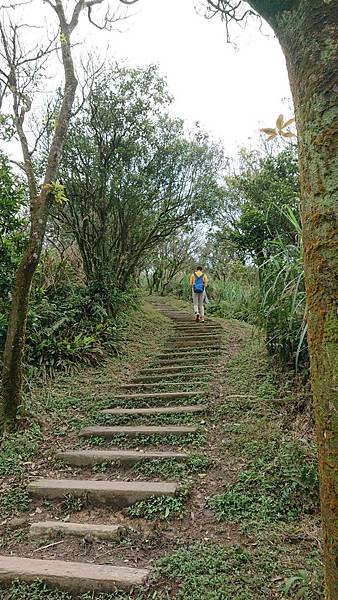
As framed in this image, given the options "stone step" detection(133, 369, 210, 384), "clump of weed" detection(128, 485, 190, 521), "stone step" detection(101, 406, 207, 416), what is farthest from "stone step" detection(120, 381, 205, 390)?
"clump of weed" detection(128, 485, 190, 521)

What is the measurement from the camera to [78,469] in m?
3.91

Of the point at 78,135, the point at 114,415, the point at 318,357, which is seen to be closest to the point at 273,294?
the point at 114,415

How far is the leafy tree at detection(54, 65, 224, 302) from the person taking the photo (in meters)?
8.92

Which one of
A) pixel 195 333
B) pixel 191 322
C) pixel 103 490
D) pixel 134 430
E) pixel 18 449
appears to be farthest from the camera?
pixel 191 322

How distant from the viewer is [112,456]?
387 centimetres

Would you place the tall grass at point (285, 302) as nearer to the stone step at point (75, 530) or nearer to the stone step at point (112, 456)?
the stone step at point (112, 456)

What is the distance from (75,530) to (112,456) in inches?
36.8

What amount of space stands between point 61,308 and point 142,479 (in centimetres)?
424

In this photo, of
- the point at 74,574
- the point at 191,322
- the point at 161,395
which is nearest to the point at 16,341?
the point at 161,395

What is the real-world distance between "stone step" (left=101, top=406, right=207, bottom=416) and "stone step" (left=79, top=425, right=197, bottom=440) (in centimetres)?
26

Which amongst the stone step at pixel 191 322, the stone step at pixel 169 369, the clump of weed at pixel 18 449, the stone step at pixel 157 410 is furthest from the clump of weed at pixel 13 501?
the stone step at pixel 191 322

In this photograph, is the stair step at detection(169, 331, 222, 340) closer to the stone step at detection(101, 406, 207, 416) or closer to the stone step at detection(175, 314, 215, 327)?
the stone step at detection(175, 314, 215, 327)

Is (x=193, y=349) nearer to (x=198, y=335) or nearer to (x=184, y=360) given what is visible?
(x=184, y=360)

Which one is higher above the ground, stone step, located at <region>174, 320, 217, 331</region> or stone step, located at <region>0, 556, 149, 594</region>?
stone step, located at <region>174, 320, 217, 331</region>
